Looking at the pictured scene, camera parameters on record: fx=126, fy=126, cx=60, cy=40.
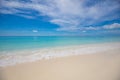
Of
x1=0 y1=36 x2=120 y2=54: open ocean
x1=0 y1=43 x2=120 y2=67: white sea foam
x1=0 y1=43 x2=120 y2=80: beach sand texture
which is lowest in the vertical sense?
x1=0 y1=43 x2=120 y2=80: beach sand texture

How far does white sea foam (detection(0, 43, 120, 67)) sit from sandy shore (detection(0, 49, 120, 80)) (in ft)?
0.14

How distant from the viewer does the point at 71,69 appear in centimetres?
146

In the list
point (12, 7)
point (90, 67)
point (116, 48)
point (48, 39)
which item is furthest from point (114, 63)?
point (12, 7)

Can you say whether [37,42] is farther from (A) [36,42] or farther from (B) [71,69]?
Result: (B) [71,69]

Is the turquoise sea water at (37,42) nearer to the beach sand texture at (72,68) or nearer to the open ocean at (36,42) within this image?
the open ocean at (36,42)

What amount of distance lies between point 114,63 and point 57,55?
986 millimetres

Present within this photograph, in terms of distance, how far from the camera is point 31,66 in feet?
4.00

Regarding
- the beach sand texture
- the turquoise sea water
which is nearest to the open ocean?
the turquoise sea water

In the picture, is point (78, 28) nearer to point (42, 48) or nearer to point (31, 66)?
point (42, 48)

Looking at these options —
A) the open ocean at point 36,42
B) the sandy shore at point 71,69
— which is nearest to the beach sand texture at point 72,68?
the sandy shore at point 71,69

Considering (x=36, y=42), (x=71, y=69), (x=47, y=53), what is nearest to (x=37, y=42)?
(x=36, y=42)

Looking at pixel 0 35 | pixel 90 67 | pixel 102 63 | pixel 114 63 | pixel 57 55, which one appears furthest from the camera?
pixel 114 63

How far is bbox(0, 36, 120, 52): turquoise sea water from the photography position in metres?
1.08

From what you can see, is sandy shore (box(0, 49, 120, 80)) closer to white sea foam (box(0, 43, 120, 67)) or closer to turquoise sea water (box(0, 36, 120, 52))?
white sea foam (box(0, 43, 120, 67))
